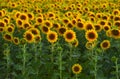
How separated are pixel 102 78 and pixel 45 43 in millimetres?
2188

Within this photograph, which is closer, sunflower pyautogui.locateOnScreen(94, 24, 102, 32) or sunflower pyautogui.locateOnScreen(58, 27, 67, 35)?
sunflower pyautogui.locateOnScreen(58, 27, 67, 35)

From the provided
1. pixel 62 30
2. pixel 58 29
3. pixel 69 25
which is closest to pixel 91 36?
pixel 62 30

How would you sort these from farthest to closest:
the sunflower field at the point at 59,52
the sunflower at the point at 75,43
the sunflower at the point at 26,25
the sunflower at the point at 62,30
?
1. the sunflower at the point at 26,25
2. the sunflower at the point at 62,30
3. the sunflower at the point at 75,43
4. the sunflower field at the point at 59,52

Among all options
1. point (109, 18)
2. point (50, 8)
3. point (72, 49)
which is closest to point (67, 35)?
point (72, 49)

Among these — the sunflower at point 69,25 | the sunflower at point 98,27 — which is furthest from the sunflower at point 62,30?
the sunflower at point 98,27

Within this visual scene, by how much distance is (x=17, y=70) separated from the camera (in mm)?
7809

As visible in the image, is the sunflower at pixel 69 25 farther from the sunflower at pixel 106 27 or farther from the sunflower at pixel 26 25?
the sunflower at pixel 26 25

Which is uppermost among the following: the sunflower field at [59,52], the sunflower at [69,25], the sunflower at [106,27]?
the sunflower at [69,25]

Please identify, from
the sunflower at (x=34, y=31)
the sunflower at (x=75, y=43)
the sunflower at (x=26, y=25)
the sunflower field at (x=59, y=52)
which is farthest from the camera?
the sunflower at (x=26, y=25)

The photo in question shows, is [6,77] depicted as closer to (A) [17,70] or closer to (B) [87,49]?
(A) [17,70]

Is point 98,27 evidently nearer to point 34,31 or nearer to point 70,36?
point 70,36

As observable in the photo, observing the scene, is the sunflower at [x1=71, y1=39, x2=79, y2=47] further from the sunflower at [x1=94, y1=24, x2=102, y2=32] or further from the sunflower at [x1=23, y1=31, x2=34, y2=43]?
the sunflower at [x1=94, y1=24, x2=102, y2=32]

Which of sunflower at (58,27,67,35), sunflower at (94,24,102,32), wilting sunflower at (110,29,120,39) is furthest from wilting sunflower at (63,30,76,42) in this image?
sunflower at (94,24,102,32)

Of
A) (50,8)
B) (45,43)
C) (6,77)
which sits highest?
(50,8)
